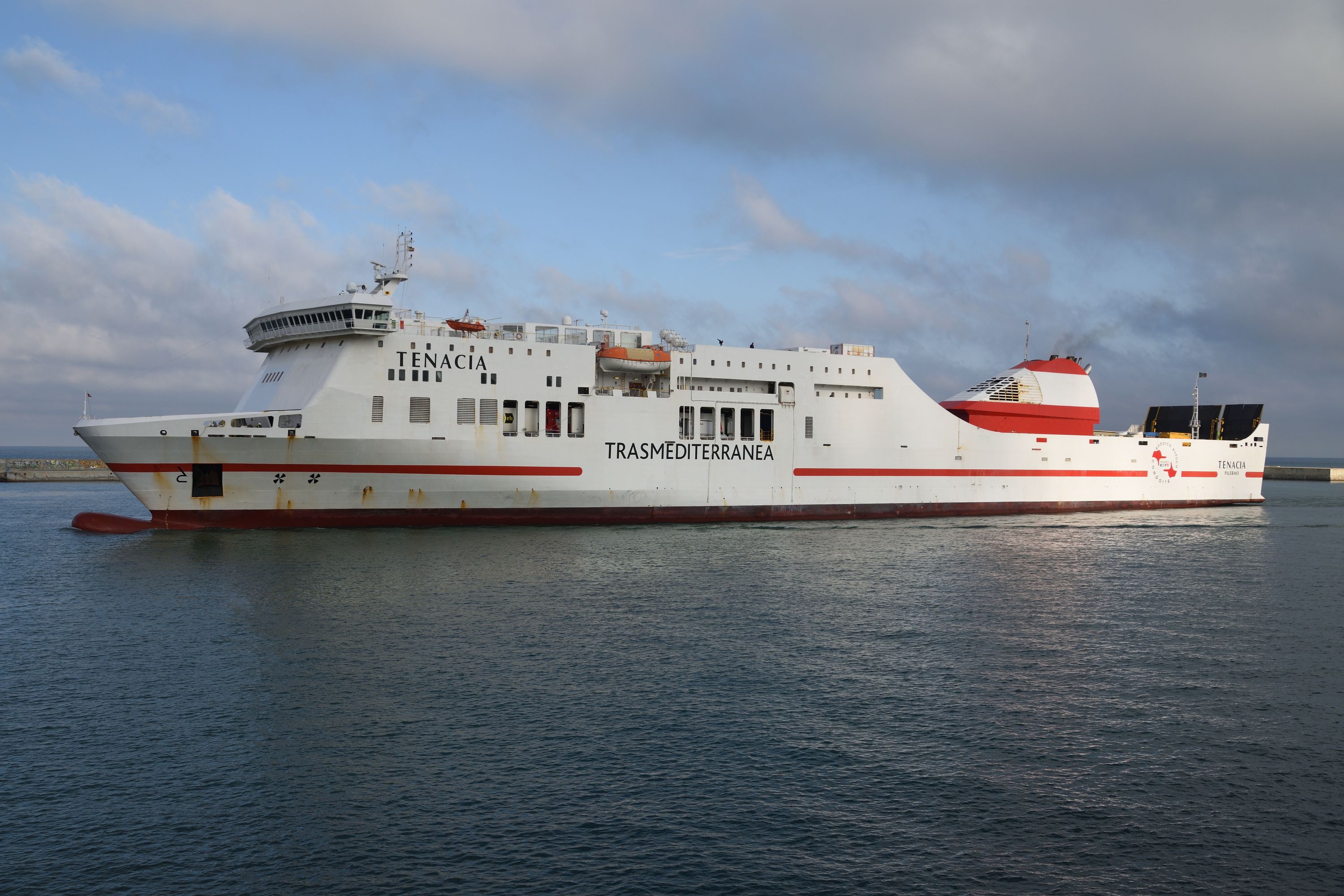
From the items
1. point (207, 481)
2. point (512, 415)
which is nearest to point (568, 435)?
point (512, 415)

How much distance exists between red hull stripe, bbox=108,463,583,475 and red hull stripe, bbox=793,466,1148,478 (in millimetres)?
10246

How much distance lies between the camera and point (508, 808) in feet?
30.3

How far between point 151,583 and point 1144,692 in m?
20.7

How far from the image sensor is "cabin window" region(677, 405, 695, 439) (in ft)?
109

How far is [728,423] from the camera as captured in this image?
34.6 m

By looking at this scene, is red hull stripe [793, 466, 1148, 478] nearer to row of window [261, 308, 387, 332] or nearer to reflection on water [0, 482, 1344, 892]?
reflection on water [0, 482, 1344, 892]

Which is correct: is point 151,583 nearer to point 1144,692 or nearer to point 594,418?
point 594,418

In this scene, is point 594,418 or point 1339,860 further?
point 594,418

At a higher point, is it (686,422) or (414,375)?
(414,375)

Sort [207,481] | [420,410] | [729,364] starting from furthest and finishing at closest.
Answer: [729,364] → [420,410] → [207,481]

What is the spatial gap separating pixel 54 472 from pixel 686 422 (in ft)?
195

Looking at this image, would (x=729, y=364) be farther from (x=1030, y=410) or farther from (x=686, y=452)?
(x=1030, y=410)

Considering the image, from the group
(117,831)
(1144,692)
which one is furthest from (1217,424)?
(117,831)

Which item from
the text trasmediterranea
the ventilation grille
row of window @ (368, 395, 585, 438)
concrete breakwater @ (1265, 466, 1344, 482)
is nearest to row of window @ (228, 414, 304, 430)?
row of window @ (368, 395, 585, 438)
